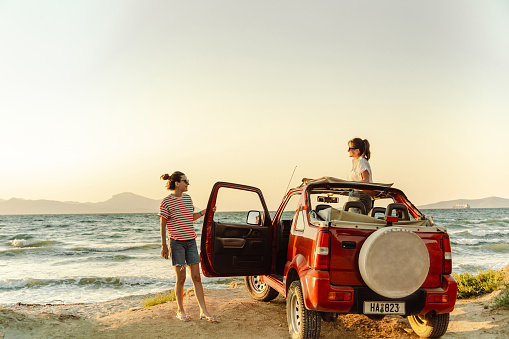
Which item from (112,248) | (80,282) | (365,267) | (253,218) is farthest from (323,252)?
(112,248)

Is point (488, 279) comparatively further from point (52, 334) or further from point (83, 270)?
point (83, 270)

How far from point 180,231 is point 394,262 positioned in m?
2.90

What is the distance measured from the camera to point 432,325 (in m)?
4.75

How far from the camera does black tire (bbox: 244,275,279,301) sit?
676cm

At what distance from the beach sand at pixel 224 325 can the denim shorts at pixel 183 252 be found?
2.84 feet

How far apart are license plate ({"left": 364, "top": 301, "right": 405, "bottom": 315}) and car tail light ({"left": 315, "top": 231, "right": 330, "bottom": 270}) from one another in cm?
58

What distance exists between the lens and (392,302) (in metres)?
4.07

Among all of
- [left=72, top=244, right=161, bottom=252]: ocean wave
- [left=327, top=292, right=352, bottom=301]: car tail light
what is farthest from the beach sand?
[left=72, top=244, right=161, bottom=252]: ocean wave

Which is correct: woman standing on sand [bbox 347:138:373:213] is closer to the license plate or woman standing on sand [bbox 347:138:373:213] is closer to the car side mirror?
the car side mirror

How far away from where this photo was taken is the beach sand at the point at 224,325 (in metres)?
5.15

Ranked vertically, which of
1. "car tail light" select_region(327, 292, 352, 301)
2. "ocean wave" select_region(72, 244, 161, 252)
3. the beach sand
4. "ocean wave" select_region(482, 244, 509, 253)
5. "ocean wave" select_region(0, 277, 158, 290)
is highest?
"car tail light" select_region(327, 292, 352, 301)

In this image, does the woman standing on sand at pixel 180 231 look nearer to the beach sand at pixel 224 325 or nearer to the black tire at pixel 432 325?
the beach sand at pixel 224 325

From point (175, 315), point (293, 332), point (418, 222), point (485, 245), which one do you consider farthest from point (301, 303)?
point (485, 245)

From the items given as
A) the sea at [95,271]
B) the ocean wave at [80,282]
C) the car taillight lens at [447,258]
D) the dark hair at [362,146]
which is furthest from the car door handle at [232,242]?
the ocean wave at [80,282]
